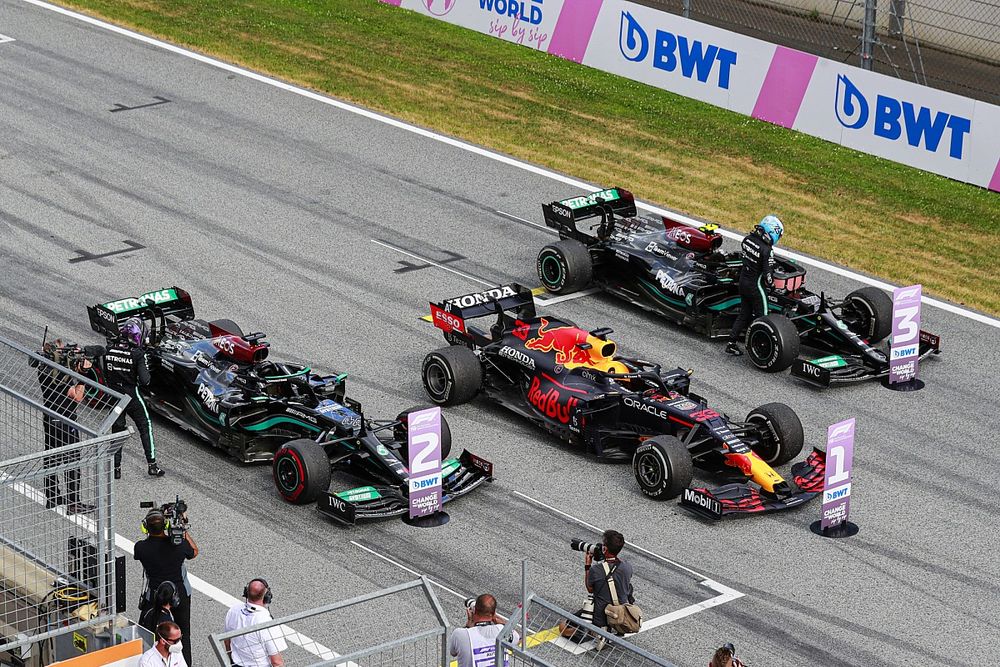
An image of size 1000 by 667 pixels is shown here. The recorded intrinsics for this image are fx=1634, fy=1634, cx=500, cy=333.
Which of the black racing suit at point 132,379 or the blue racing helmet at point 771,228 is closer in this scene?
the black racing suit at point 132,379

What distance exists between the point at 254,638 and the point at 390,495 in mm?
4337

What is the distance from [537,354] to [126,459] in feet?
15.7

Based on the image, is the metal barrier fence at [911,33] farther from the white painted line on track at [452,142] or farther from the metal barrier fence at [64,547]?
the metal barrier fence at [64,547]

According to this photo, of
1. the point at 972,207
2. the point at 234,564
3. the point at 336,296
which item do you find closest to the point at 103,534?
the point at 234,564

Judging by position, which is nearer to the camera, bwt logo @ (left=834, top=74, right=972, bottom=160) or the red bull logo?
the red bull logo

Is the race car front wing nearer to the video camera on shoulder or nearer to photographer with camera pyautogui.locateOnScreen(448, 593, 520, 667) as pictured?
the video camera on shoulder

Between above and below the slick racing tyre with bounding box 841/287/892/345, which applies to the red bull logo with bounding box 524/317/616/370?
below

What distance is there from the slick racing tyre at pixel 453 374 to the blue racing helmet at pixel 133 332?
132 inches

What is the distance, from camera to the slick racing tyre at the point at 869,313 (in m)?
21.1

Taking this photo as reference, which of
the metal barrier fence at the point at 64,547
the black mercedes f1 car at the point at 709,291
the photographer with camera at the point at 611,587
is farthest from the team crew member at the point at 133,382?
the black mercedes f1 car at the point at 709,291

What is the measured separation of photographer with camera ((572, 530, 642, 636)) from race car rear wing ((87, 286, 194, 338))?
7.53 meters

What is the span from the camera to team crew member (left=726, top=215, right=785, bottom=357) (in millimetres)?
20406

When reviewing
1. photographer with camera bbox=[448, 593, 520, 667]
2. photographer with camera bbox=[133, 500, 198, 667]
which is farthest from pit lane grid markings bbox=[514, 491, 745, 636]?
photographer with camera bbox=[133, 500, 198, 667]

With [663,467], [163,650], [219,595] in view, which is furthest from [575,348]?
[163,650]
